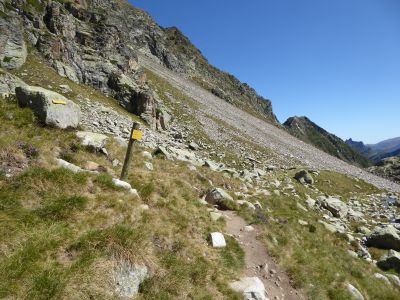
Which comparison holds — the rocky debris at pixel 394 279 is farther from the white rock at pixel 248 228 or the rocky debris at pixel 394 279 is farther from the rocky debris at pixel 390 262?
the white rock at pixel 248 228

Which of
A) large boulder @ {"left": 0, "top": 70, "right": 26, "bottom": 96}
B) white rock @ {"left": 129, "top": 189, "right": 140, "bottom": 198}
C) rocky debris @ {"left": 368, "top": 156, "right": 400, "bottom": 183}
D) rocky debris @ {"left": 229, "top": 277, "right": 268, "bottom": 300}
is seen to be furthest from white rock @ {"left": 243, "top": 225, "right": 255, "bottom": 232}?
rocky debris @ {"left": 368, "top": 156, "right": 400, "bottom": 183}

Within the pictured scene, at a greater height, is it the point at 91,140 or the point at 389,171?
the point at 389,171

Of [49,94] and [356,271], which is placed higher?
[49,94]

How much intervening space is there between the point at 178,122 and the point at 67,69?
16.7 m

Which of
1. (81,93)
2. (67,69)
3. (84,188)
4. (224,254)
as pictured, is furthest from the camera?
(67,69)

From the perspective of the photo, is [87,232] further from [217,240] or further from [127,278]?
[217,240]

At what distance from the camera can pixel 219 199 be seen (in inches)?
610

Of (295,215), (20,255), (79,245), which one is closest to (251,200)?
(295,215)

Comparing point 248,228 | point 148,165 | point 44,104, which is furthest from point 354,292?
point 44,104

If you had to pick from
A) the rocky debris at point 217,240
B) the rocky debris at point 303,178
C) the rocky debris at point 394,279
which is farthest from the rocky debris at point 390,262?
the rocky debris at point 303,178

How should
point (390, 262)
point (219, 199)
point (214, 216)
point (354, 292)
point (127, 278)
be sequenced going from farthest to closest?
point (390, 262), point (219, 199), point (214, 216), point (354, 292), point (127, 278)

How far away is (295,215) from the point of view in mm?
17875

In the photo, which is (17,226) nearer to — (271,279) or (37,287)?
(37,287)

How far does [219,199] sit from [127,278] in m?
9.01
